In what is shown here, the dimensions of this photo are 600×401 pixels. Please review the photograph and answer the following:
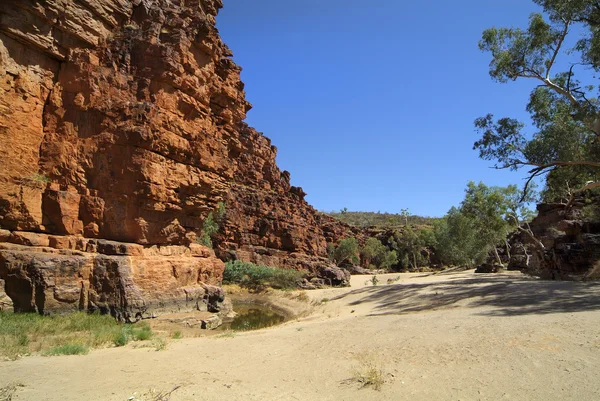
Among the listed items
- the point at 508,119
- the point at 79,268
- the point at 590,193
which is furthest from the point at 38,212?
the point at 590,193

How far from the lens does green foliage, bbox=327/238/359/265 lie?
2286 inches

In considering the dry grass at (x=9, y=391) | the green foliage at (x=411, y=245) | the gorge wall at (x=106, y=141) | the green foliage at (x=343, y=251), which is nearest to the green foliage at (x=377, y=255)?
the green foliage at (x=411, y=245)

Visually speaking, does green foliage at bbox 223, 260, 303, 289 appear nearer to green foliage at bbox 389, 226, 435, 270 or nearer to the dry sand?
the dry sand

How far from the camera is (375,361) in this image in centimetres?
627

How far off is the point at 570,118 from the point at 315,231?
38.4 meters

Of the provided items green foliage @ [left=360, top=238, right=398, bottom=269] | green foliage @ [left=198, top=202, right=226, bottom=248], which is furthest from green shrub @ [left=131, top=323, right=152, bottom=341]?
green foliage @ [left=360, top=238, right=398, bottom=269]

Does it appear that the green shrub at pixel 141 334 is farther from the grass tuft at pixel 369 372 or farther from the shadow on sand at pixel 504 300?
the shadow on sand at pixel 504 300

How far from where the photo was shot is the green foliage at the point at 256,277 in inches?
1219

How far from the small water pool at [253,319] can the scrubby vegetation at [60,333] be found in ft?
15.3

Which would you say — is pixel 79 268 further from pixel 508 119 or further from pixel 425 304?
pixel 508 119

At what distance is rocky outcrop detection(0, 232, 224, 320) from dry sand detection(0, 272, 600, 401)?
343cm

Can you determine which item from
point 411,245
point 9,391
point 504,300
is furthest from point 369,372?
point 411,245

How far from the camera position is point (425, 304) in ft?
45.3

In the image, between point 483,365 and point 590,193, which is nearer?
point 483,365
